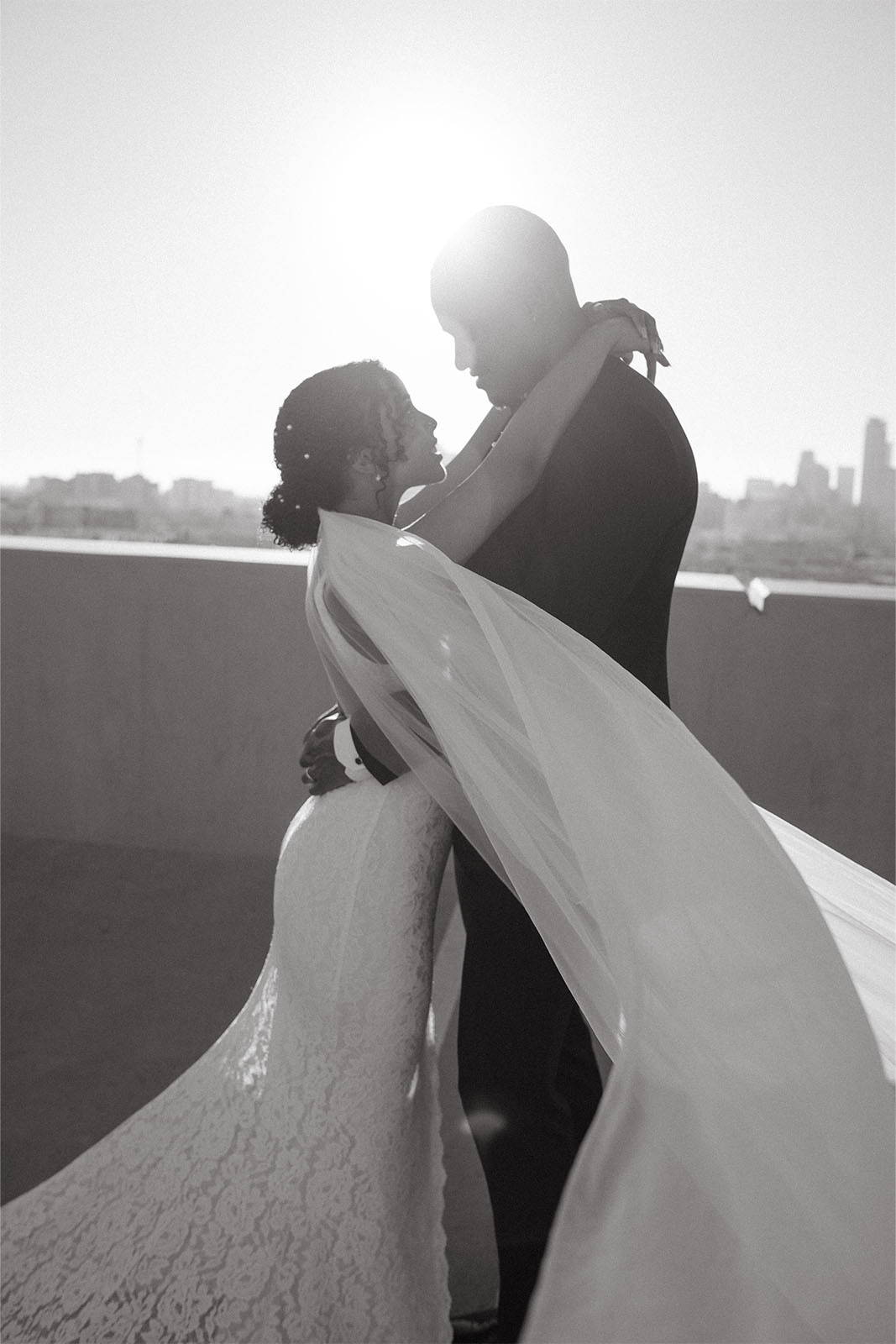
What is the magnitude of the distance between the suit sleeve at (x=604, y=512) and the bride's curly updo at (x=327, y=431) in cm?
37

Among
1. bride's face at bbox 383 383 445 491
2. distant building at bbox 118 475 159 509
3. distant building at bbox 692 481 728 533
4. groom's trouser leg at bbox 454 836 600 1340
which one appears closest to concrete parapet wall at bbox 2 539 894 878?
distant building at bbox 118 475 159 509

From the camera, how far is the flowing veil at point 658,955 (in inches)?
37.1

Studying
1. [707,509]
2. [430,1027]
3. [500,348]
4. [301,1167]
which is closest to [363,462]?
[500,348]

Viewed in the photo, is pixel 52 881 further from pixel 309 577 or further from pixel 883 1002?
pixel 883 1002

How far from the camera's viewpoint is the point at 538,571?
66.6 inches

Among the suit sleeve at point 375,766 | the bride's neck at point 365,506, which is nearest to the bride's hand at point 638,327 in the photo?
the bride's neck at point 365,506

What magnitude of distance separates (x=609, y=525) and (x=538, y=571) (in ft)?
0.44

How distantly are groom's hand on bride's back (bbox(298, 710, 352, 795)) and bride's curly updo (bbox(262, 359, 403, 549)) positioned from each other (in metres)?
0.37

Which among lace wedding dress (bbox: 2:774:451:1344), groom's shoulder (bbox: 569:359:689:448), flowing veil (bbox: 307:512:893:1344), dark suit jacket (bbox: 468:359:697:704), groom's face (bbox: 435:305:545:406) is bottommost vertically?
lace wedding dress (bbox: 2:774:451:1344)

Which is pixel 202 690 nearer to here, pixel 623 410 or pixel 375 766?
pixel 375 766

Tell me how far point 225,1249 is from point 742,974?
90cm

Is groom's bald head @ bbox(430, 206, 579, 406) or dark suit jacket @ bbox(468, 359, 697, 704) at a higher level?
groom's bald head @ bbox(430, 206, 579, 406)

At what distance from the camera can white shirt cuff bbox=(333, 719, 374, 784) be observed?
68.7 inches

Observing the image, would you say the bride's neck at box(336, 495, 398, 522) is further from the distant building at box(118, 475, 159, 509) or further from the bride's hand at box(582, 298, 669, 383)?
the distant building at box(118, 475, 159, 509)
